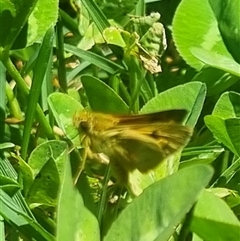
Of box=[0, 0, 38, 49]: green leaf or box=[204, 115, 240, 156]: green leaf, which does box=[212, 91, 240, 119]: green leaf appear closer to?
box=[204, 115, 240, 156]: green leaf

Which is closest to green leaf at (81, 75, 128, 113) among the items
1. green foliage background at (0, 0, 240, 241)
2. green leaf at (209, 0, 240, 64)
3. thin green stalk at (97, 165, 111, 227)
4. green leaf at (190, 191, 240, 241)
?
green foliage background at (0, 0, 240, 241)

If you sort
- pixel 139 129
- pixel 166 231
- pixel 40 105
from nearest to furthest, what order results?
pixel 166 231, pixel 139 129, pixel 40 105

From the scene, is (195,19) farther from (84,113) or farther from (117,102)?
(84,113)

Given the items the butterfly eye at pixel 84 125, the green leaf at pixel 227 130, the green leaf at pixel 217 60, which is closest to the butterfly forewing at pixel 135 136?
the butterfly eye at pixel 84 125

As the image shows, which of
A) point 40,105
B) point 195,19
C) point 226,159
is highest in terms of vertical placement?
point 195,19

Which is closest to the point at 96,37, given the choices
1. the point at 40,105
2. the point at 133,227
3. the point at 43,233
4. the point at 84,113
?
the point at 40,105
